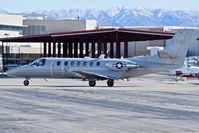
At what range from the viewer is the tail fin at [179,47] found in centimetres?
4816

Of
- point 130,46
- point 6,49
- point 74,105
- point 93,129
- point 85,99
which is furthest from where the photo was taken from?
point 130,46

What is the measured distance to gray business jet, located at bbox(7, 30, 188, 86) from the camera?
47844 millimetres

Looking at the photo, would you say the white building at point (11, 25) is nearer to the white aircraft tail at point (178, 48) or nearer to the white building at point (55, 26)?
the white building at point (55, 26)

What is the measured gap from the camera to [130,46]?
123 m

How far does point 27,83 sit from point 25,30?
89400 millimetres

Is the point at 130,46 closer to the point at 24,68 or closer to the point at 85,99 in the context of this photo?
the point at 24,68

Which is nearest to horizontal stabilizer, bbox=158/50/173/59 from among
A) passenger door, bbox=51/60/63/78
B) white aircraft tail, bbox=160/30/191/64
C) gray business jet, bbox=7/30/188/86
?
gray business jet, bbox=7/30/188/86

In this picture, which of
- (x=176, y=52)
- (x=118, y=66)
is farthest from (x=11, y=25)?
(x=176, y=52)

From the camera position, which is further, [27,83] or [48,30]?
[48,30]

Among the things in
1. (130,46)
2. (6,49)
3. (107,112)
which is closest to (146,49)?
(130,46)

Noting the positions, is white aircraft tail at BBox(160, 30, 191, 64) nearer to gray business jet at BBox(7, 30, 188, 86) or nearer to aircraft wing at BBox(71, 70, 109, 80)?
gray business jet at BBox(7, 30, 188, 86)

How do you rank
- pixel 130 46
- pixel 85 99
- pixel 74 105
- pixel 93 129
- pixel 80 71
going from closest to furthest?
1. pixel 93 129
2. pixel 74 105
3. pixel 85 99
4. pixel 80 71
5. pixel 130 46

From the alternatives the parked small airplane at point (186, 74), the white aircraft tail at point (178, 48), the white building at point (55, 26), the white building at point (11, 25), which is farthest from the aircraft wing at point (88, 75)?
the white building at point (55, 26)

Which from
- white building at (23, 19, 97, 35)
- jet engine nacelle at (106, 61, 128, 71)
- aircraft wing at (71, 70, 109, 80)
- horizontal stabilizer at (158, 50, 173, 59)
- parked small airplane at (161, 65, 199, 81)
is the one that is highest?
white building at (23, 19, 97, 35)
